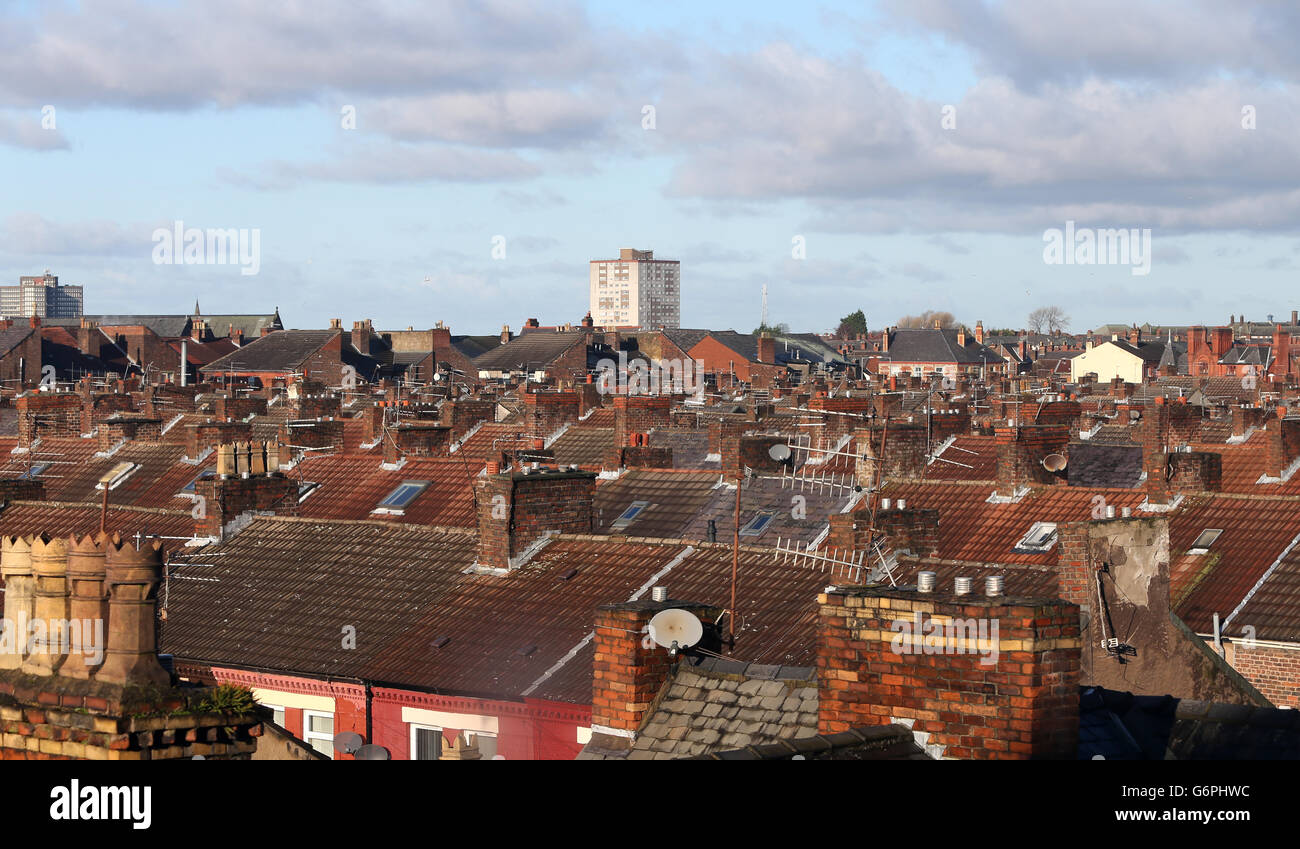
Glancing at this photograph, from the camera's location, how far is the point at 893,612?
509 inches

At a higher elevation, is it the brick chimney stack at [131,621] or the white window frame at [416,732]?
the brick chimney stack at [131,621]

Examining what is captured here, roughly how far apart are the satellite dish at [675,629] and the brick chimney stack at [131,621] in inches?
224

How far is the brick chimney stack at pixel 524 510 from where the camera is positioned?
1095 inches

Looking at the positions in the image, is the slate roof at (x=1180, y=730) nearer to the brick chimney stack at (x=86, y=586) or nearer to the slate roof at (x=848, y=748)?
the slate roof at (x=848, y=748)

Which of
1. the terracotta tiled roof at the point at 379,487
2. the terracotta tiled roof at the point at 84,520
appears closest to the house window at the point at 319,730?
the terracotta tiled roof at the point at 84,520

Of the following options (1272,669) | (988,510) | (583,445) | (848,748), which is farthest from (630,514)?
(848,748)

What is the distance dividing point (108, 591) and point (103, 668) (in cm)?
52

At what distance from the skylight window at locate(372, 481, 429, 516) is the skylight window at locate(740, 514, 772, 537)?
9051mm

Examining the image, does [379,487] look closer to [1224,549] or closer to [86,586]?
[1224,549]

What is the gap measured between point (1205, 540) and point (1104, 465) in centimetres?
1127

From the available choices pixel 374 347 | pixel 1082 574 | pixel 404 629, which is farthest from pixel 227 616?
pixel 374 347

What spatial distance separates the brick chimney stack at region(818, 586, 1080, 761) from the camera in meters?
12.2

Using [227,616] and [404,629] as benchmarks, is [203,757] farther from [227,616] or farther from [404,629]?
[227,616]

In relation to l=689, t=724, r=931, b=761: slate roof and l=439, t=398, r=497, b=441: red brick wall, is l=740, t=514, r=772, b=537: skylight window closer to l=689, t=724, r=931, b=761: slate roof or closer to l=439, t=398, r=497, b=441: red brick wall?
l=689, t=724, r=931, b=761: slate roof
